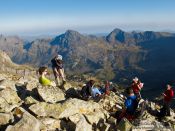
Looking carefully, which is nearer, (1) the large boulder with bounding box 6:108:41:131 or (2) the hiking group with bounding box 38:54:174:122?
(1) the large boulder with bounding box 6:108:41:131

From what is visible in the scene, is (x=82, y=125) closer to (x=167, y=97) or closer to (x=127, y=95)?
(x=127, y=95)

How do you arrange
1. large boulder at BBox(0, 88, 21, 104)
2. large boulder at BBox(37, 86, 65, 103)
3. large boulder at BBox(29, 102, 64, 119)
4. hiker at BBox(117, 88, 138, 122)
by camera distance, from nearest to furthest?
large boulder at BBox(29, 102, 64, 119) < large boulder at BBox(0, 88, 21, 104) < large boulder at BBox(37, 86, 65, 103) < hiker at BBox(117, 88, 138, 122)

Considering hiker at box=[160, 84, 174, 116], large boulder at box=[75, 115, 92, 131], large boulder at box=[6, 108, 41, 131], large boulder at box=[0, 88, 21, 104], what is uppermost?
large boulder at box=[6, 108, 41, 131]

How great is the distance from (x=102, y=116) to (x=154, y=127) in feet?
14.2

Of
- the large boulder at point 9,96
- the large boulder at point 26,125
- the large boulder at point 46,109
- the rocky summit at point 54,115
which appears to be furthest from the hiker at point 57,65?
the large boulder at point 26,125

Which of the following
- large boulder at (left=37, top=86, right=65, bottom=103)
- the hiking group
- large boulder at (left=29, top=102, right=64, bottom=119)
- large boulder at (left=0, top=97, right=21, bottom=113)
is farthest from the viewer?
the hiking group

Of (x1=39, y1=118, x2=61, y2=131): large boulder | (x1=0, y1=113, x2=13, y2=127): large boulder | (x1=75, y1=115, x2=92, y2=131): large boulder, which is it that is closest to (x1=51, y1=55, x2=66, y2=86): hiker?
(x1=39, y1=118, x2=61, y2=131): large boulder

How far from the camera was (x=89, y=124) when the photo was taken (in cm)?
2350

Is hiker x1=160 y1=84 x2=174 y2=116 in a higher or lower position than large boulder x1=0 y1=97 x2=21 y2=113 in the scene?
lower

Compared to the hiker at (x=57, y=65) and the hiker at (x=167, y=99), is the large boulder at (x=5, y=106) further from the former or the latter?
the hiker at (x=167, y=99)

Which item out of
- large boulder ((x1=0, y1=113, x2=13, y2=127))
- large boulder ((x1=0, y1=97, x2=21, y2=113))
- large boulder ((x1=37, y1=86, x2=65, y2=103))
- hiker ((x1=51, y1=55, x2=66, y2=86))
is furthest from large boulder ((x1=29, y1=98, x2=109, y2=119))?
hiker ((x1=51, y1=55, x2=66, y2=86))

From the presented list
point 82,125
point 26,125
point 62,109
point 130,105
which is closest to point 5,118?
point 26,125

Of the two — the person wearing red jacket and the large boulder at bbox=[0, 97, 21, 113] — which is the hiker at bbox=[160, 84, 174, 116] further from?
the large boulder at bbox=[0, 97, 21, 113]

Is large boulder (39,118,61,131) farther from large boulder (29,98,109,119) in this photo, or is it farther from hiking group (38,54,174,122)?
hiking group (38,54,174,122)
